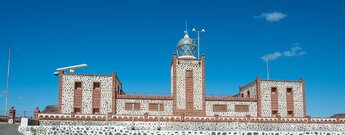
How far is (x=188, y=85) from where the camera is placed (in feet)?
140

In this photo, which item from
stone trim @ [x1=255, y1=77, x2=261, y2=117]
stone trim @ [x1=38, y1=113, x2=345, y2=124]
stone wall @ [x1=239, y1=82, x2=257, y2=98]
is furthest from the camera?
stone wall @ [x1=239, y1=82, x2=257, y2=98]

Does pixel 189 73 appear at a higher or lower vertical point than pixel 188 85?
higher

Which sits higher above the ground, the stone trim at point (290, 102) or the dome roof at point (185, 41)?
the dome roof at point (185, 41)

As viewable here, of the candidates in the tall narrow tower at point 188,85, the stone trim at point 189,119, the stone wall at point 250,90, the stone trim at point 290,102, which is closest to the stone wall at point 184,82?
the tall narrow tower at point 188,85

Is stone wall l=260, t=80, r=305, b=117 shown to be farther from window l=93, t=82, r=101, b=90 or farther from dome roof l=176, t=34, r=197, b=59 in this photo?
window l=93, t=82, r=101, b=90

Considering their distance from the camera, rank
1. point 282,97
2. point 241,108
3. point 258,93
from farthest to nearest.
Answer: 1. point 282,97
2. point 258,93
3. point 241,108

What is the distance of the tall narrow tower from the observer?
4225 cm

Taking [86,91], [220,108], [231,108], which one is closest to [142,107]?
[86,91]

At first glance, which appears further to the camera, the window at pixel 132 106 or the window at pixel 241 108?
the window at pixel 241 108

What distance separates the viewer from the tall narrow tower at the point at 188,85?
4225cm

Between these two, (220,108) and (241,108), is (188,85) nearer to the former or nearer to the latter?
(220,108)

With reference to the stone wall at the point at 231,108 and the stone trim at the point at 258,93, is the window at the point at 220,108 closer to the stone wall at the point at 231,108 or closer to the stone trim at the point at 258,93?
the stone wall at the point at 231,108

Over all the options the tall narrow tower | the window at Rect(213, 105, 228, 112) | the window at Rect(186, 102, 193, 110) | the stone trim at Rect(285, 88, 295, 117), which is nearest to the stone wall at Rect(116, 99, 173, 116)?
the tall narrow tower

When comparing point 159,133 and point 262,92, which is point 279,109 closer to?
point 262,92
